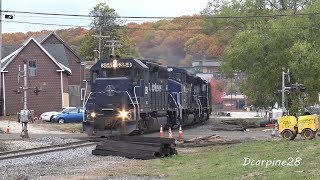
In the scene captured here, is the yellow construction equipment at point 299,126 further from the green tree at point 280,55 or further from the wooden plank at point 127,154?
the green tree at point 280,55

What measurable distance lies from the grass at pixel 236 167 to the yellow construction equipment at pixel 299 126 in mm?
5045

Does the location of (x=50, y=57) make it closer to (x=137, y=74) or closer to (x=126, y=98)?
(x=137, y=74)

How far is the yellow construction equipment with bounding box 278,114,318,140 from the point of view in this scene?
22734 millimetres

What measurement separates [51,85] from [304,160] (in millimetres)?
45527

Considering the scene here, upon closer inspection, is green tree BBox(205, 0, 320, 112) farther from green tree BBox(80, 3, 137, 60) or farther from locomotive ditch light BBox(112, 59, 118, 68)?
green tree BBox(80, 3, 137, 60)

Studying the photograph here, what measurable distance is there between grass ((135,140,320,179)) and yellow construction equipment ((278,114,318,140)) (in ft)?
16.6

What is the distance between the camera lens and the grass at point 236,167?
35.9 ft

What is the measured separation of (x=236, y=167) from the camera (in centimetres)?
1290

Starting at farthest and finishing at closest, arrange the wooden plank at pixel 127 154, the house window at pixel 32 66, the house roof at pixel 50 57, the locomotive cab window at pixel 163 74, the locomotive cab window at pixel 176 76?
the house window at pixel 32 66 → the house roof at pixel 50 57 → the locomotive cab window at pixel 176 76 → the locomotive cab window at pixel 163 74 → the wooden plank at pixel 127 154

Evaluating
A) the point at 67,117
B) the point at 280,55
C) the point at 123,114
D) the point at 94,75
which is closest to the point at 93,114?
the point at 123,114

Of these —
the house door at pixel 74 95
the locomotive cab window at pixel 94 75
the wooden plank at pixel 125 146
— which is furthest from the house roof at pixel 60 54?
the wooden plank at pixel 125 146

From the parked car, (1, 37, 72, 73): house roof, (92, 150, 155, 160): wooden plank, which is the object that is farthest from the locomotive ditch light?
(1, 37, 72, 73): house roof

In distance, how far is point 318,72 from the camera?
3731 centimetres

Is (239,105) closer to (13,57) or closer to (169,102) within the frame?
(13,57)
